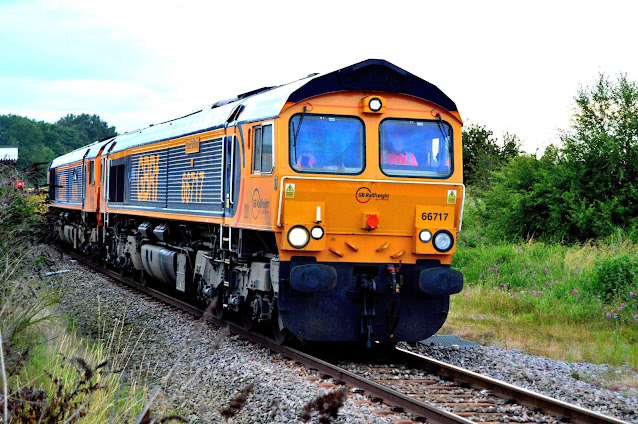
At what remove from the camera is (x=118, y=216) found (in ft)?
61.7

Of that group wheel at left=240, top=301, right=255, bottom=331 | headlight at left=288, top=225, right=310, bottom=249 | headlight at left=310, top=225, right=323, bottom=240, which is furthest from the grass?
headlight at left=288, top=225, right=310, bottom=249

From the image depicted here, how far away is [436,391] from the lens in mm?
8047

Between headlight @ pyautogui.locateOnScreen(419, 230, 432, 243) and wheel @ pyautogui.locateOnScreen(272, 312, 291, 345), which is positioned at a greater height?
headlight @ pyautogui.locateOnScreen(419, 230, 432, 243)

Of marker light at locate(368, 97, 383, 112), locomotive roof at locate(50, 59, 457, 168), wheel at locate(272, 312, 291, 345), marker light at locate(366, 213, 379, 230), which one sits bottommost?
wheel at locate(272, 312, 291, 345)

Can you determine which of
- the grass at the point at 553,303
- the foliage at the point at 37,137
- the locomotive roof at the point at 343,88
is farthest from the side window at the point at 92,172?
the foliage at the point at 37,137

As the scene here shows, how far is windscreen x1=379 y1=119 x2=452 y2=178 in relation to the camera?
31.4ft

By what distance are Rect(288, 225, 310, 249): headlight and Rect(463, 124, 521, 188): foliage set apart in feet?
74.5

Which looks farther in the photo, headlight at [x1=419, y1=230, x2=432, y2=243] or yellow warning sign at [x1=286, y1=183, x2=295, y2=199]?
headlight at [x1=419, y1=230, x2=432, y2=243]

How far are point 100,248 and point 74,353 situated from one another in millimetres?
12883

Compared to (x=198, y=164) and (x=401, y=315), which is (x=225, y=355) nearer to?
(x=401, y=315)

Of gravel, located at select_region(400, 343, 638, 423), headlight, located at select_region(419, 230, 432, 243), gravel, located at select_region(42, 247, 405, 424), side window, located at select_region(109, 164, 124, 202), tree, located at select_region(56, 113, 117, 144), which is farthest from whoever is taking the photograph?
tree, located at select_region(56, 113, 117, 144)

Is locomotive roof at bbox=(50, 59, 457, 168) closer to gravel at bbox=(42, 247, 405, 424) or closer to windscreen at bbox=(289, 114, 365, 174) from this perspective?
windscreen at bbox=(289, 114, 365, 174)

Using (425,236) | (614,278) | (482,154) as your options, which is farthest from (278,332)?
(482,154)

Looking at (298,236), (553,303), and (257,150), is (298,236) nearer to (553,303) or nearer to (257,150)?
(257,150)
